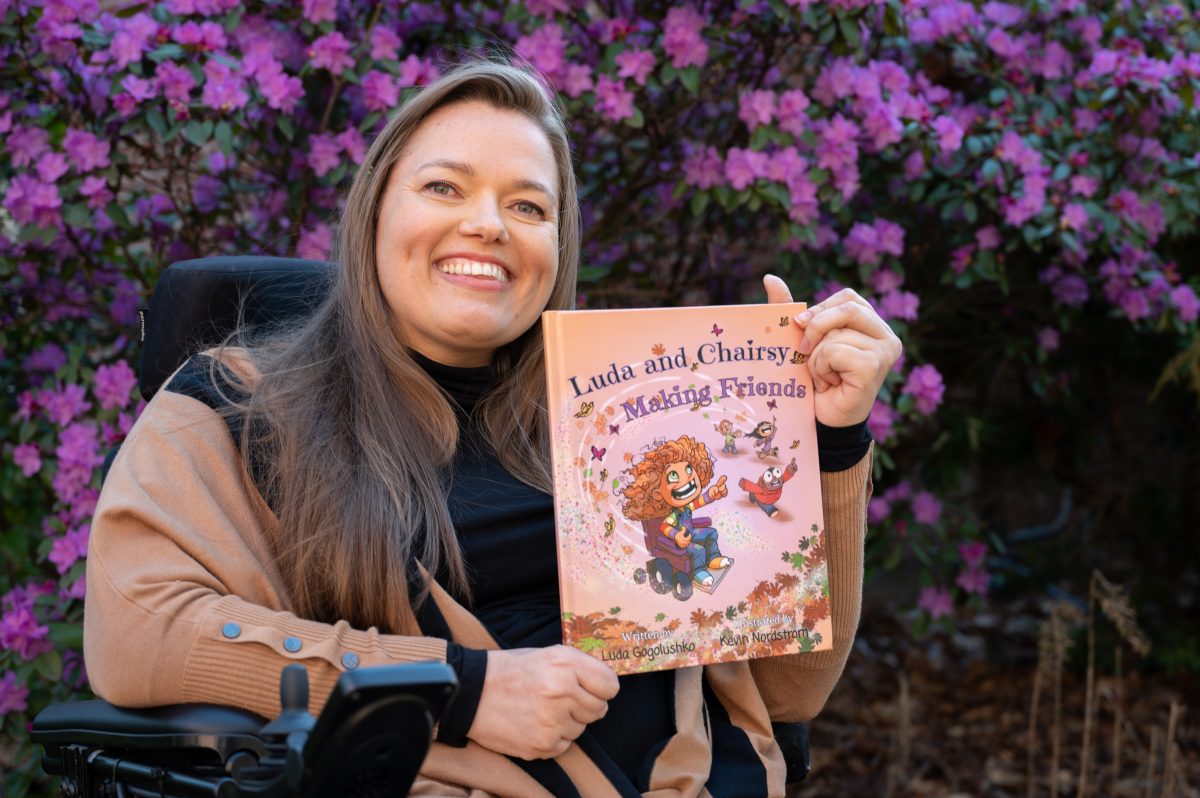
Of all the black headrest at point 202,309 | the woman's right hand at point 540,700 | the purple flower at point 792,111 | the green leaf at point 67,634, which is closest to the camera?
the woman's right hand at point 540,700

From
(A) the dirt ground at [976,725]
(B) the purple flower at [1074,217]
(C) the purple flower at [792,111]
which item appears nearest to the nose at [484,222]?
(C) the purple flower at [792,111]

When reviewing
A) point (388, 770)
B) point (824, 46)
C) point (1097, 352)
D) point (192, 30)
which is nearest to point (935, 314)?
point (824, 46)

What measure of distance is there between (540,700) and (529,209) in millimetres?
706

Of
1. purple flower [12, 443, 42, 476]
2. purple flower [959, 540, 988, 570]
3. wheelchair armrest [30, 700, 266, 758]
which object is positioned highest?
purple flower [12, 443, 42, 476]

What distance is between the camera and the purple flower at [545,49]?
235 cm

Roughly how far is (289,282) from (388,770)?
972 millimetres

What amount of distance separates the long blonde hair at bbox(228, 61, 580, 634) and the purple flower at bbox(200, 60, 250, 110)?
57 cm

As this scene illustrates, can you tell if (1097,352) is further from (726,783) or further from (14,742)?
(14,742)

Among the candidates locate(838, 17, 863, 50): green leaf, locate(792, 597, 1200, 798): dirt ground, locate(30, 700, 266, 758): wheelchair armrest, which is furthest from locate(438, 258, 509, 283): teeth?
locate(792, 597, 1200, 798): dirt ground

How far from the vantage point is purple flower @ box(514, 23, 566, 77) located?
235cm

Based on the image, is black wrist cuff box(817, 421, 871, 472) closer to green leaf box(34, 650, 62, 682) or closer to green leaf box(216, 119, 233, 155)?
green leaf box(216, 119, 233, 155)

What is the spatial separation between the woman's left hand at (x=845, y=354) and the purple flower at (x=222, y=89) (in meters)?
1.23

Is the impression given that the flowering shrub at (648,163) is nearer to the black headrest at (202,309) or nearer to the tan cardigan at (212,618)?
the black headrest at (202,309)

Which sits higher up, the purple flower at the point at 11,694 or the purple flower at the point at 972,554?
the purple flower at the point at 972,554
